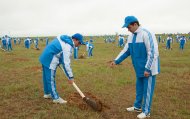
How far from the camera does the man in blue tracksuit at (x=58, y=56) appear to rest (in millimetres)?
6488

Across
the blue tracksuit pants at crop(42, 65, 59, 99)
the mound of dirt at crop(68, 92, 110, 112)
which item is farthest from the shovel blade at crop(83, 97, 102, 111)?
the blue tracksuit pants at crop(42, 65, 59, 99)

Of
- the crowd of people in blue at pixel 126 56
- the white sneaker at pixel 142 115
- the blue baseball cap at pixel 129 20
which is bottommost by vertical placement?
the white sneaker at pixel 142 115

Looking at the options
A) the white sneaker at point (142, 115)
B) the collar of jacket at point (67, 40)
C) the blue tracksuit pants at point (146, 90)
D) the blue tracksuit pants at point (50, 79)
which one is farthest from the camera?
the blue tracksuit pants at point (50, 79)

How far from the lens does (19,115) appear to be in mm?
6277

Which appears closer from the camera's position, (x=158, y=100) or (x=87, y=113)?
(x=87, y=113)

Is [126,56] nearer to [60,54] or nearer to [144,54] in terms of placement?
[144,54]

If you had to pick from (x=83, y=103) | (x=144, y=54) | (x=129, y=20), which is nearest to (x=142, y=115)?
(x=144, y=54)

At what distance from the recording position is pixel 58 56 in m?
6.81

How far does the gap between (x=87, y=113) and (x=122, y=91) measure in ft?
9.47

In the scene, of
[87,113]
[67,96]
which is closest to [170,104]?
[87,113]

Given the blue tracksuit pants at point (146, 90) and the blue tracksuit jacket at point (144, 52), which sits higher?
the blue tracksuit jacket at point (144, 52)

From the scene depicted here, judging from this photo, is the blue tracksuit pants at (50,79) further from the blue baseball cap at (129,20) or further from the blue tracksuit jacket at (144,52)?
the blue baseball cap at (129,20)

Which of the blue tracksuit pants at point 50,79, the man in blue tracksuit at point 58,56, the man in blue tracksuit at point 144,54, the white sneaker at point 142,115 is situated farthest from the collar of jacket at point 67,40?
the white sneaker at point 142,115

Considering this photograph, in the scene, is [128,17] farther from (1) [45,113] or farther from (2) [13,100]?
(2) [13,100]
